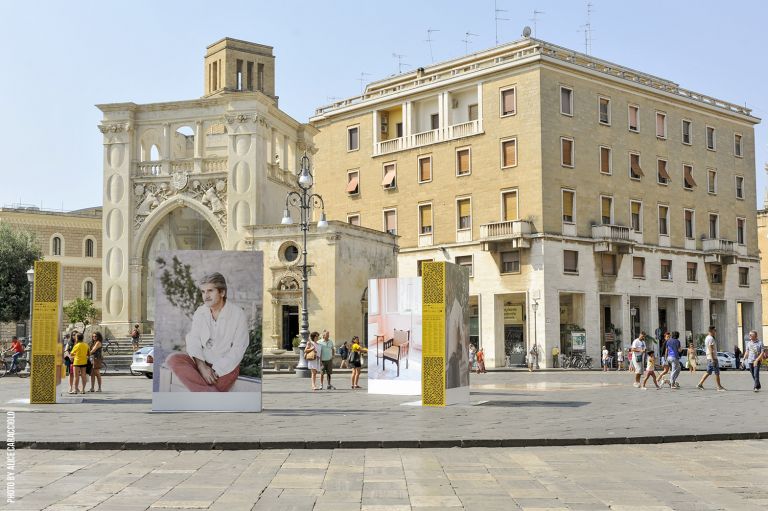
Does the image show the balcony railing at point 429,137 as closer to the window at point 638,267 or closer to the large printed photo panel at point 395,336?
the window at point 638,267

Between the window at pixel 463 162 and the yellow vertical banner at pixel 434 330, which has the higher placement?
the window at pixel 463 162

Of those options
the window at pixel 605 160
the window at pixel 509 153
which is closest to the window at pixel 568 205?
the window at pixel 605 160

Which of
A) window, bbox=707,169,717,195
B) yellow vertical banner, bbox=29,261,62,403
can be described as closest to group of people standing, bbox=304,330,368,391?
yellow vertical banner, bbox=29,261,62,403

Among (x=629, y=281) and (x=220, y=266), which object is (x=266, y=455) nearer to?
(x=220, y=266)

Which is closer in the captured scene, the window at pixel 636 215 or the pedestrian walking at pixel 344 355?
the pedestrian walking at pixel 344 355

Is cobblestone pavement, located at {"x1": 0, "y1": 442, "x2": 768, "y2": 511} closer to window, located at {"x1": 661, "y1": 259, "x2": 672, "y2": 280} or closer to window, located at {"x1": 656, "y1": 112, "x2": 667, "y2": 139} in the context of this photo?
window, located at {"x1": 661, "y1": 259, "x2": 672, "y2": 280}

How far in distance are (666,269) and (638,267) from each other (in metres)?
2.72

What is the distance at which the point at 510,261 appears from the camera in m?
47.5

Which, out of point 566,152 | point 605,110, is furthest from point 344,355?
point 605,110

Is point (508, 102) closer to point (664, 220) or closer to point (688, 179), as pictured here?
point (664, 220)

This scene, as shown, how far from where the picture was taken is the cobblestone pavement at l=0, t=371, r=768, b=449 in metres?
13.0

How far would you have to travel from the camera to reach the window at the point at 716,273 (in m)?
54.1

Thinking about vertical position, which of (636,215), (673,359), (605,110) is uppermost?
(605,110)

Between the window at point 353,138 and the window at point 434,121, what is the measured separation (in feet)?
15.6
